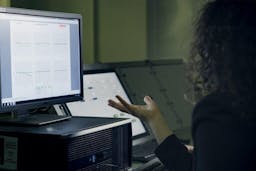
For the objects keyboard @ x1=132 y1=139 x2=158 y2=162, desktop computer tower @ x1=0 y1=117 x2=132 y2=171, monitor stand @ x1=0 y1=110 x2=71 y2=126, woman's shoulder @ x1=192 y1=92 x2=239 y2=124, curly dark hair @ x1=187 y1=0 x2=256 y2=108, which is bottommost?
keyboard @ x1=132 y1=139 x2=158 y2=162

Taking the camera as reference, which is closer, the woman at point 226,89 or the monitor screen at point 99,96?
the woman at point 226,89

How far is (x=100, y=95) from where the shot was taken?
6.64ft

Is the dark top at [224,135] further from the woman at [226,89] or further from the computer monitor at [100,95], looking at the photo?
the computer monitor at [100,95]

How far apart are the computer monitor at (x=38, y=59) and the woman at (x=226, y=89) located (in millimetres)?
472

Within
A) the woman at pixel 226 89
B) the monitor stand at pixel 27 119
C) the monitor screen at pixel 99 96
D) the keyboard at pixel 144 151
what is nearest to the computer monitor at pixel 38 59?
the monitor stand at pixel 27 119

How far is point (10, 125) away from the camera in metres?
1.46

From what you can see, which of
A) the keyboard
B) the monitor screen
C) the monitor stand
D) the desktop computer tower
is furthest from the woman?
the monitor screen

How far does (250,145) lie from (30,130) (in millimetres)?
579

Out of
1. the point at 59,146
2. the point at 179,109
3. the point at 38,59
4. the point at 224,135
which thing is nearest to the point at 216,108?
the point at 224,135

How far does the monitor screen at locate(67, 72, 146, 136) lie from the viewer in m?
1.93

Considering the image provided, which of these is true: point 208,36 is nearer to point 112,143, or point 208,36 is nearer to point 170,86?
point 112,143

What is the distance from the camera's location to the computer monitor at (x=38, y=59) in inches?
55.9

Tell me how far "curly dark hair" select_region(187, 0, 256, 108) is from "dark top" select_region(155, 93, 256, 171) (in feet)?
0.16

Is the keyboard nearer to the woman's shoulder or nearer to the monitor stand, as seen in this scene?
the monitor stand
